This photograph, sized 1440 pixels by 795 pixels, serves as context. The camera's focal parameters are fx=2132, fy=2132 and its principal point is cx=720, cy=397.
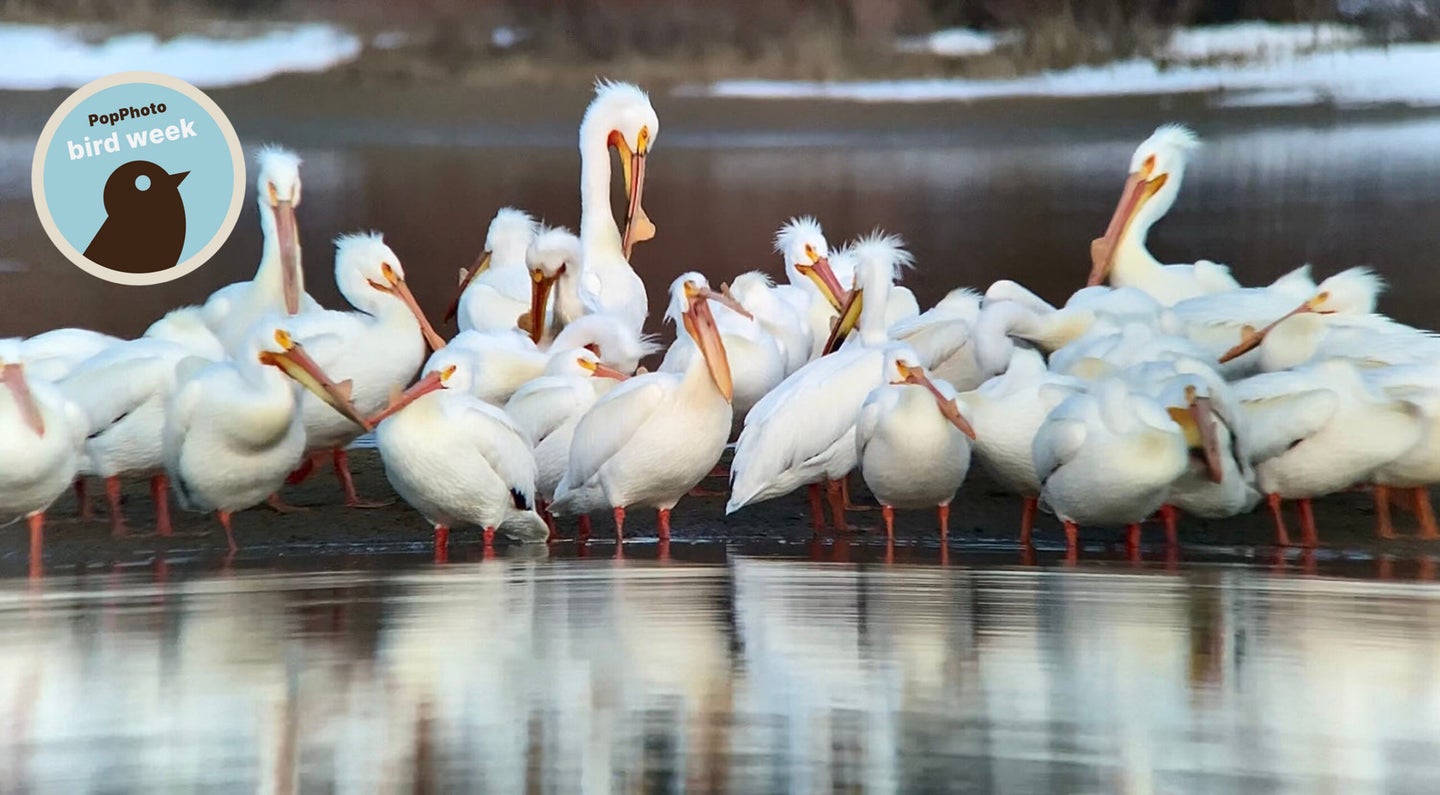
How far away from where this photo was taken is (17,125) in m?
13.8

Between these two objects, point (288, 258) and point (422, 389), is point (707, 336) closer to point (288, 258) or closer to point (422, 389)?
point (422, 389)

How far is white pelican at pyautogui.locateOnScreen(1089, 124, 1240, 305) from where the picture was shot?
945 cm

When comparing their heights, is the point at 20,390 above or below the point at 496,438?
above

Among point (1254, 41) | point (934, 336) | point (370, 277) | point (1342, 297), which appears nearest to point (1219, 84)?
point (1254, 41)

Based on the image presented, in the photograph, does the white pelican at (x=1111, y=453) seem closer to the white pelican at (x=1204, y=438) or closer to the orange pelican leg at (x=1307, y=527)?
the white pelican at (x=1204, y=438)

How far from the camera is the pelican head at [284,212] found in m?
8.57

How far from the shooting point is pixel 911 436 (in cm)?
660

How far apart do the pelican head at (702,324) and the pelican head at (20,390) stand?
6.68 feet

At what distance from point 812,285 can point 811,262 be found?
0.32ft

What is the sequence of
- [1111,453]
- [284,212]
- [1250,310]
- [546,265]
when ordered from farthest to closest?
[284,212], [546,265], [1250,310], [1111,453]

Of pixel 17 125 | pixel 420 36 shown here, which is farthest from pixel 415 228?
pixel 17 125

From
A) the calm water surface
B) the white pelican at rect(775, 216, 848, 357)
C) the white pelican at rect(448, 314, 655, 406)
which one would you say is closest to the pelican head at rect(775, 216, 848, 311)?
the white pelican at rect(775, 216, 848, 357)

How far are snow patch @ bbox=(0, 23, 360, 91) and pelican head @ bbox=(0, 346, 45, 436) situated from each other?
793 centimetres

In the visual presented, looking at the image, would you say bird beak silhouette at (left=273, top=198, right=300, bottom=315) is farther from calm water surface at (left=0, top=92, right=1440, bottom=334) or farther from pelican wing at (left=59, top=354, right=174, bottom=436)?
calm water surface at (left=0, top=92, right=1440, bottom=334)
